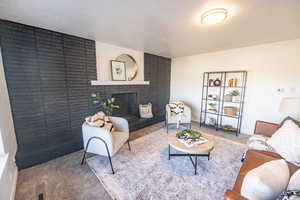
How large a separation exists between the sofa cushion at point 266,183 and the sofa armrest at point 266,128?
1.66 metres

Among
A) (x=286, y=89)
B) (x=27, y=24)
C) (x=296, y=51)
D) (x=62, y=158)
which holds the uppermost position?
Answer: (x=27, y=24)

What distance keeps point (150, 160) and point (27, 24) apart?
2.90 metres

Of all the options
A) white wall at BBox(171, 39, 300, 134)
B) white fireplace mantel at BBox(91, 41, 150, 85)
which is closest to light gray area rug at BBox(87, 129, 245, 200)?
white wall at BBox(171, 39, 300, 134)

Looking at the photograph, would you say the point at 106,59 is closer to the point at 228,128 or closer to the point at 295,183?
the point at 295,183

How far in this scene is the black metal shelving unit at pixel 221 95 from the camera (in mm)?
3342

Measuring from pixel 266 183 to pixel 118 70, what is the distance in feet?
10.3

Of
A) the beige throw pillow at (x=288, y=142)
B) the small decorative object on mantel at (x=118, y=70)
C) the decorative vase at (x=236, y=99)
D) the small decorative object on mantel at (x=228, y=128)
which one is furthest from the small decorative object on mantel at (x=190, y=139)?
the small decorative object on mantel at (x=118, y=70)

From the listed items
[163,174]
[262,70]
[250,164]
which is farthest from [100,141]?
[262,70]

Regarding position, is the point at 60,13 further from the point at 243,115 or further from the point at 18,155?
the point at 243,115

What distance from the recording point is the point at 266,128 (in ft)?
7.43

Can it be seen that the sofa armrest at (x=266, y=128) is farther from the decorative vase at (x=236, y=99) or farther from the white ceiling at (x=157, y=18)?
the white ceiling at (x=157, y=18)

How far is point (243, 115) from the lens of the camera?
11.1 ft

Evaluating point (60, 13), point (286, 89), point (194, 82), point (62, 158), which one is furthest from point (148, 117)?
point (286, 89)

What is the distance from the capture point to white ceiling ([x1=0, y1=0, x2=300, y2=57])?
1.47m
